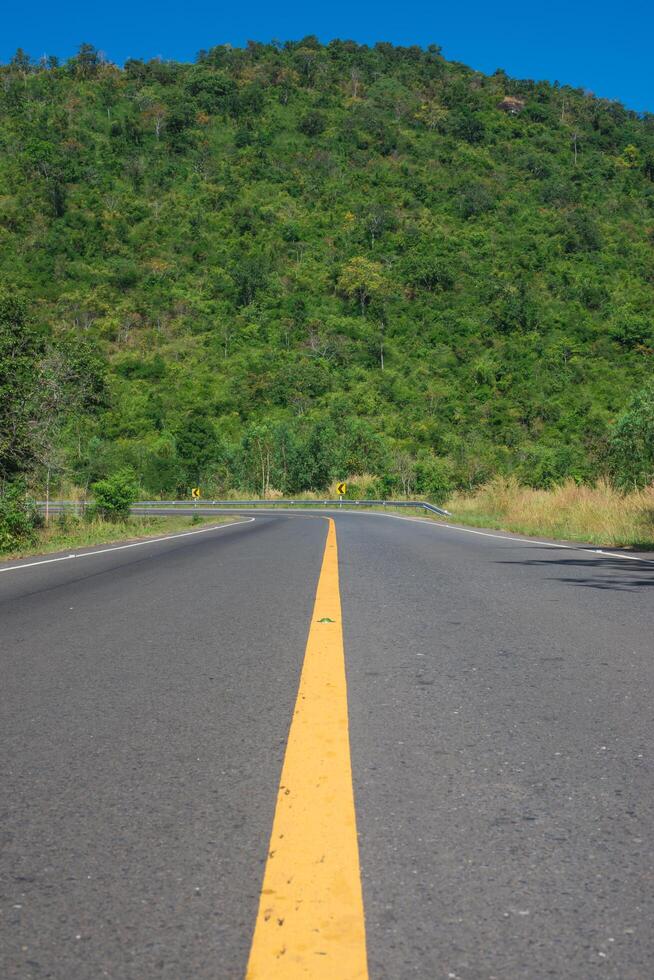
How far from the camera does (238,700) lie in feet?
11.3

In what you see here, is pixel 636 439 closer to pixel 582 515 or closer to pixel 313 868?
pixel 582 515

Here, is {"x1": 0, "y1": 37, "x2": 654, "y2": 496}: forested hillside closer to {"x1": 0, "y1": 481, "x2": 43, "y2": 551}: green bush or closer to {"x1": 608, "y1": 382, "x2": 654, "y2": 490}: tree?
{"x1": 0, "y1": 481, "x2": 43, "y2": 551}: green bush

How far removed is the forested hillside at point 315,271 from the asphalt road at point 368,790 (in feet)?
55.1

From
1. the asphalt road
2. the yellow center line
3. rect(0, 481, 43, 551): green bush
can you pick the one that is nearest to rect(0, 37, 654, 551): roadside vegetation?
rect(0, 481, 43, 551): green bush

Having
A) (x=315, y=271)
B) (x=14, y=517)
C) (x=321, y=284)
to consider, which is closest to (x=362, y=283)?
(x=321, y=284)

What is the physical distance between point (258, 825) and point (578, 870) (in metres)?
0.83

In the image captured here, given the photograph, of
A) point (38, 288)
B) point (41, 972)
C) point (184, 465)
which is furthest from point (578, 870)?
point (38, 288)

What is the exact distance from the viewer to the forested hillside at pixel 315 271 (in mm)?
64250

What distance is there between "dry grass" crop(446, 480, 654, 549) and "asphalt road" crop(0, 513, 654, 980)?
971 cm

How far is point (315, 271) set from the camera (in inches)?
4230

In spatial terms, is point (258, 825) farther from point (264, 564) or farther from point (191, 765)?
point (264, 564)

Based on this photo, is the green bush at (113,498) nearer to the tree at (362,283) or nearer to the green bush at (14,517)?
the green bush at (14,517)

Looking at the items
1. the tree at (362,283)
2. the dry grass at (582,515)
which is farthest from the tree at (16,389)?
the tree at (362,283)

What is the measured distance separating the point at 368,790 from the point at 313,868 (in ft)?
1.77
